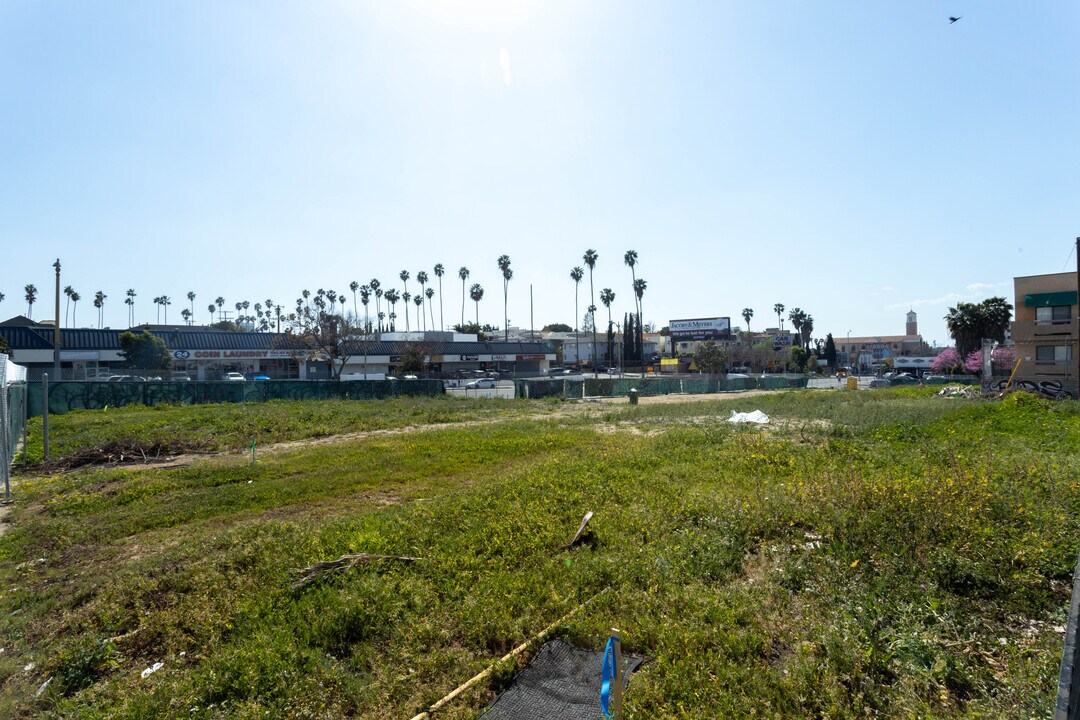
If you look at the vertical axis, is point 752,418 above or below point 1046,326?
below

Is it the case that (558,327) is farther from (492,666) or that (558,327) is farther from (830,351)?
(492,666)

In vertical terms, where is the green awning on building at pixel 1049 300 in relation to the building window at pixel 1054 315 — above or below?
above

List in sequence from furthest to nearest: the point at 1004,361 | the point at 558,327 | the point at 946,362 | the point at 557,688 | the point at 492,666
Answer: the point at 558,327 < the point at 946,362 < the point at 1004,361 < the point at 492,666 < the point at 557,688

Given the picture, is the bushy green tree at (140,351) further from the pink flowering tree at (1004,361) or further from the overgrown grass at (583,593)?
the pink flowering tree at (1004,361)

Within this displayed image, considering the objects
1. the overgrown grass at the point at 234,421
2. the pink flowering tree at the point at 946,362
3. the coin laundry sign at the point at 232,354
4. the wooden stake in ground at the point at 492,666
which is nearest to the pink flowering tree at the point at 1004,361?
the pink flowering tree at the point at 946,362

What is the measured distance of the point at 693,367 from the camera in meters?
84.1

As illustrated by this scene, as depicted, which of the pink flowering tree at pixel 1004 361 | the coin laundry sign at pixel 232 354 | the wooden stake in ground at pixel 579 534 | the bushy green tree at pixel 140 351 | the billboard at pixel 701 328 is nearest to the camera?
the wooden stake in ground at pixel 579 534

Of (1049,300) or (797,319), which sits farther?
(797,319)

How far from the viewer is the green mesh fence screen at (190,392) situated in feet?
95.1

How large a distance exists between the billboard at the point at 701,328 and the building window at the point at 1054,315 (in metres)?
50.6

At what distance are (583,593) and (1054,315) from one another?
2171 inches

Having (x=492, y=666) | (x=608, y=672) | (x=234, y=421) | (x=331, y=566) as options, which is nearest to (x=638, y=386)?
(x=234, y=421)

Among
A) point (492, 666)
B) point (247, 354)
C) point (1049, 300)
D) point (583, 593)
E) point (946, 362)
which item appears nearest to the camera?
point (492, 666)

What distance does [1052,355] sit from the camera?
150ft
